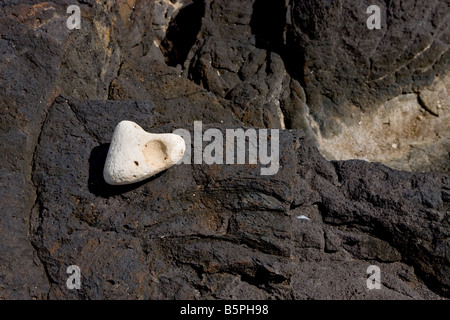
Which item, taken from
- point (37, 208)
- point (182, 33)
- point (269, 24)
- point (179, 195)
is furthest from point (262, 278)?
point (182, 33)

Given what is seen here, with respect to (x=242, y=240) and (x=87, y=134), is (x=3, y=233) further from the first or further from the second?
(x=242, y=240)

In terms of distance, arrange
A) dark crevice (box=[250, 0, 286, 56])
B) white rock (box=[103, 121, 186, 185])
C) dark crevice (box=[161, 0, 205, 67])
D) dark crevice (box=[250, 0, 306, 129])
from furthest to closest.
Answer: dark crevice (box=[161, 0, 205, 67]) → dark crevice (box=[250, 0, 286, 56]) → dark crevice (box=[250, 0, 306, 129]) → white rock (box=[103, 121, 186, 185])

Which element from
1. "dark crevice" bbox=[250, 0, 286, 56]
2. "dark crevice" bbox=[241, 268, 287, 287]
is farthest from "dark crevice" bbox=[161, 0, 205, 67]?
"dark crevice" bbox=[241, 268, 287, 287]

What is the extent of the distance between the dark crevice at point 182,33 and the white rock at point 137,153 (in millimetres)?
1998

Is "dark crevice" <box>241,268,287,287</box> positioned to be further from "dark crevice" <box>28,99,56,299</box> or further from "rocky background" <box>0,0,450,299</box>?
"dark crevice" <box>28,99,56,299</box>

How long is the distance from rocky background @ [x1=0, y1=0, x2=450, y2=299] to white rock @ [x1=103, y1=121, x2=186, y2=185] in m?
0.14

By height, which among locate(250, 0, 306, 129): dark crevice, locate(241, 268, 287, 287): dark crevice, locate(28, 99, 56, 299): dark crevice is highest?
locate(250, 0, 306, 129): dark crevice

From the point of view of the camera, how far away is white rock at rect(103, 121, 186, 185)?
2609mm

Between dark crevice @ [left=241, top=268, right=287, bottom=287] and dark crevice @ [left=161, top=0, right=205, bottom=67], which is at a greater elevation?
dark crevice @ [left=161, top=0, right=205, bottom=67]

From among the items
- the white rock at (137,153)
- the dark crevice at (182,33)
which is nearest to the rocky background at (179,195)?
the white rock at (137,153)

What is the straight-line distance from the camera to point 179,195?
2762 mm

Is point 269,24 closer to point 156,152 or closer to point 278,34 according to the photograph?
point 278,34

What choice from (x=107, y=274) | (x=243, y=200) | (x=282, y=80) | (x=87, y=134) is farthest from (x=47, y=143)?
(x=282, y=80)

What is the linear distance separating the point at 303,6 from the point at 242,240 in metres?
2.01
